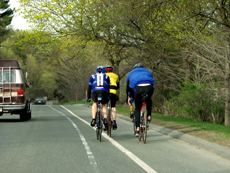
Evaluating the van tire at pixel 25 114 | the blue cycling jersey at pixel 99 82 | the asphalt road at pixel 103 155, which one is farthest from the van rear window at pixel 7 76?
the blue cycling jersey at pixel 99 82

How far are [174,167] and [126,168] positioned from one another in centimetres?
87

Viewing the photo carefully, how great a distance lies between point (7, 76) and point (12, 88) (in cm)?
61

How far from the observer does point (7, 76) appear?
52.0 ft

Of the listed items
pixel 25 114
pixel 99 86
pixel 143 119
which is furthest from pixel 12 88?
pixel 143 119

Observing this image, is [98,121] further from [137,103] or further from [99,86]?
[137,103]

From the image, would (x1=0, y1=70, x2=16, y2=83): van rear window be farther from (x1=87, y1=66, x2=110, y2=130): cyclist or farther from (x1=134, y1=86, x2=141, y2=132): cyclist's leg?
(x1=134, y1=86, x2=141, y2=132): cyclist's leg

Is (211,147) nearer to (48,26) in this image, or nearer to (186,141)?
(186,141)

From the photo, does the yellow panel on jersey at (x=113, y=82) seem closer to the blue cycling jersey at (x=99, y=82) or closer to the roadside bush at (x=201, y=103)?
the blue cycling jersey at (x=99, y=82)

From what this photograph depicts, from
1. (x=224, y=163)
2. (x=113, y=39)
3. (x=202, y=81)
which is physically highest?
(x=113, y=39)

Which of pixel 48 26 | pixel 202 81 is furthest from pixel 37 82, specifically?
pixel 202 81

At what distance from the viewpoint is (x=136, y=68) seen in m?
9.61

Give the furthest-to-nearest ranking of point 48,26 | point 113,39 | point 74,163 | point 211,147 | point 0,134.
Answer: point 48,26
point 113,39
point 0,134
point 211,147
point 74,163

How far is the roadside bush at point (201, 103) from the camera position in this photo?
51.0 ft

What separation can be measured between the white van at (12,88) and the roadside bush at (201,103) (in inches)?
276
